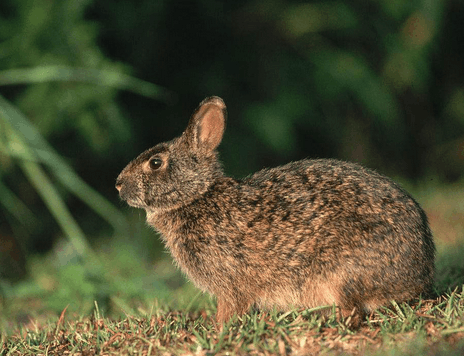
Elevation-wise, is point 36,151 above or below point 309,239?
above

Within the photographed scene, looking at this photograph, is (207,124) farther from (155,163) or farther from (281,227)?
(281,227)

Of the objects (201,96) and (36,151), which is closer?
(36,151)

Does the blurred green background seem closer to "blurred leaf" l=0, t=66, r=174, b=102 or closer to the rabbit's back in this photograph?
"blurred leaf" l=0, t=66, r=174, b=102

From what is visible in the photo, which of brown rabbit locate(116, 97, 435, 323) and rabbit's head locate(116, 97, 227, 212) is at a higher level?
rabbit's head locate(116, 97, 227, 212)

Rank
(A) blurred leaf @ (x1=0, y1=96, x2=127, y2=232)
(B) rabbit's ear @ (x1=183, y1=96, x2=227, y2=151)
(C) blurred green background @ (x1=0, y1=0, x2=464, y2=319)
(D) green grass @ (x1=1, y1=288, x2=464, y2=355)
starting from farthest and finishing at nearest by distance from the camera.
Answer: (C) blurred green background @ (x1=0, y1=0, x2=464, y2=319), (A) blurred leaf @ (x1=0, y1=96, x2=127, y2=232), (B) rabbit's ear @ (x1=183, y1=96, x2=227, y2=151), (D) green grass @ (x1=1, y1=288, x2=464, y2=355)

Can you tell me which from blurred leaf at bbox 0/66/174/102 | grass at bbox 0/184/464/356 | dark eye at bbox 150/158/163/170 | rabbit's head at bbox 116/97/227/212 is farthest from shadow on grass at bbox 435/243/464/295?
blurred leaf at bbox 0/66/174/102

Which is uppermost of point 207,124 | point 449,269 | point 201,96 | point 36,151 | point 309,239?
point 201,96

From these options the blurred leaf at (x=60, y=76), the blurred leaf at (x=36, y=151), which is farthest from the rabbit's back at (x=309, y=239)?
the blurred leaf at (x=60, y=76)

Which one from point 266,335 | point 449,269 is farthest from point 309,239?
point 449,269
